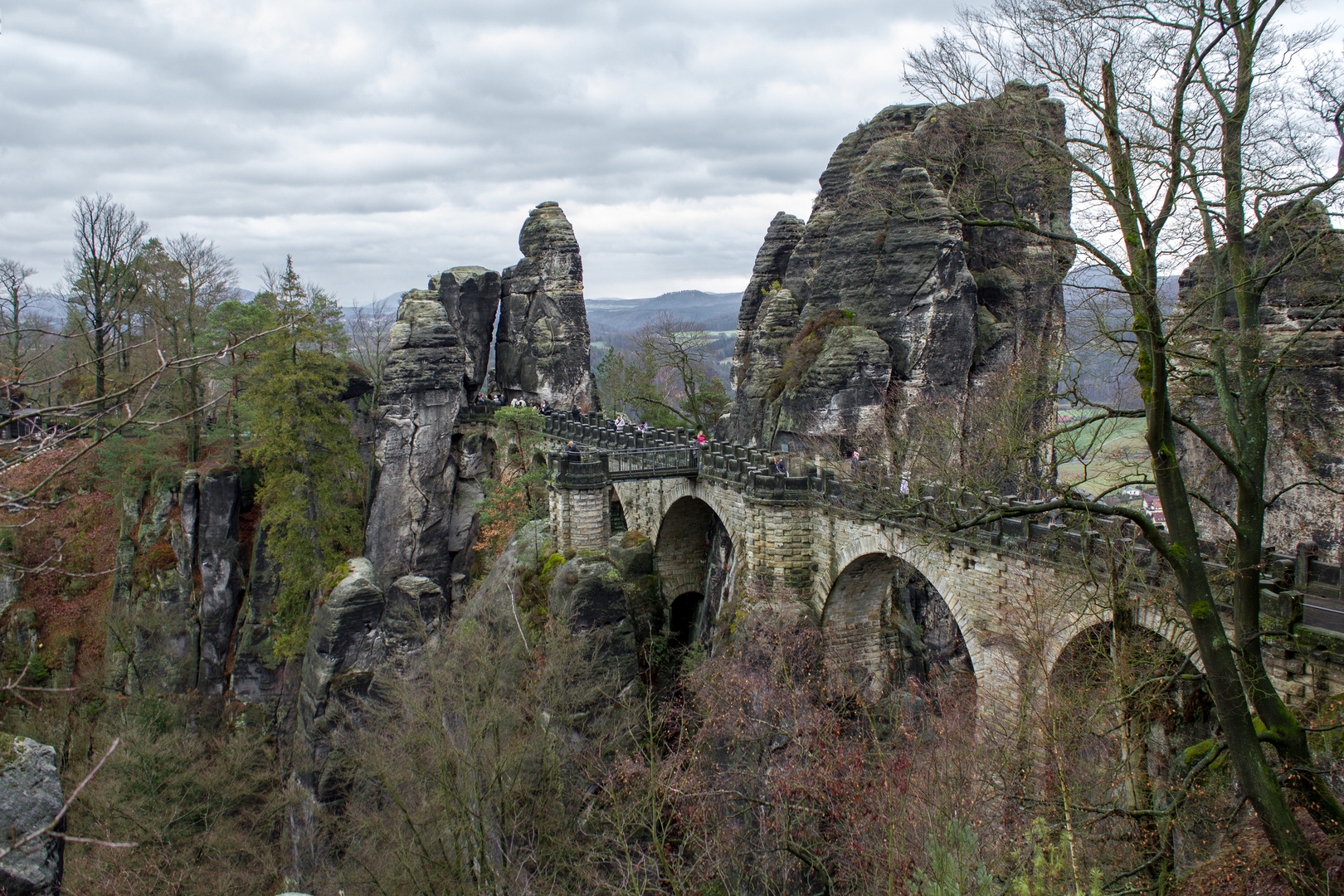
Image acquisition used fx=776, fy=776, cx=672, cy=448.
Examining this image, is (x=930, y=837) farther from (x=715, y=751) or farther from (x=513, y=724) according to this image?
(x=513, y=724)

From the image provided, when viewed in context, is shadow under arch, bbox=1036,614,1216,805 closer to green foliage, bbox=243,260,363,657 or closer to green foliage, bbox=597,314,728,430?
green foliage, bbox=243,260,363,657

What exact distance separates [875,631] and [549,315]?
23.5 m

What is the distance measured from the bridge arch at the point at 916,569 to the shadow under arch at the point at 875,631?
4 centimetres

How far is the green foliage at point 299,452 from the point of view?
27234mm

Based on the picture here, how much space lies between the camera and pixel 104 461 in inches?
1192

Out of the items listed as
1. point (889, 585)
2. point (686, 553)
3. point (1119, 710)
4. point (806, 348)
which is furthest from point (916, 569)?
point (686, 553)

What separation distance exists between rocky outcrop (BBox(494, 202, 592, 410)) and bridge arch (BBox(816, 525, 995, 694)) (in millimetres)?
21203

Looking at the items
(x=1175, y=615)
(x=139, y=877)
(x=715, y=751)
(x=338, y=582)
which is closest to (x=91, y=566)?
(x=338, y=582)

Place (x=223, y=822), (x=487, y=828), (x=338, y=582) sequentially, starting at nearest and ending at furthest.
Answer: (x=487, y=828)
(x=223, y=822)
(x=338, y=582)

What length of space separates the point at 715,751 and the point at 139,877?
1329 cm

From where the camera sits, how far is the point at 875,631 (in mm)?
20422

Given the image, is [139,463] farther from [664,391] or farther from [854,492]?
[664,391]

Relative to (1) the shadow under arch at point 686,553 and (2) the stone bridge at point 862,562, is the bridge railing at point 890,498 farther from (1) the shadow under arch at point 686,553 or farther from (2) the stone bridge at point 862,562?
(1) the shadow under arch at point 686,553

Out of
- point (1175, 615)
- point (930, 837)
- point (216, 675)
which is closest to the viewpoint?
point (930, 837)
